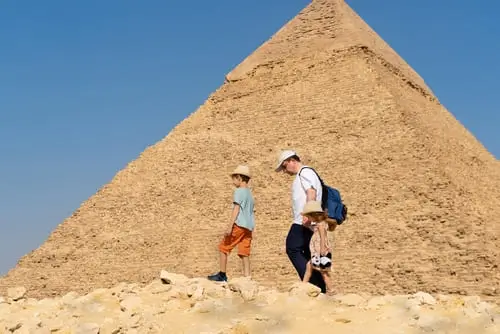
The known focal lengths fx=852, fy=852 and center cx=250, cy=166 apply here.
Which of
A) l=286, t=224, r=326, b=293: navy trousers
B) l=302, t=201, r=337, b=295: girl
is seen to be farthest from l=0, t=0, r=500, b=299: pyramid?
l=302, t=201, r=337, b=295: girl

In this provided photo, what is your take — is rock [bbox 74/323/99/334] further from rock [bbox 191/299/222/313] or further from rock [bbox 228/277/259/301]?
rock [bbox 228/277/259/301]

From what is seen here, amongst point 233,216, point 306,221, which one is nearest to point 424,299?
point 306,221

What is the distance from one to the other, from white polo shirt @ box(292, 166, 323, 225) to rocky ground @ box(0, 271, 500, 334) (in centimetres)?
214

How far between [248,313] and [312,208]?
2455 millimetres

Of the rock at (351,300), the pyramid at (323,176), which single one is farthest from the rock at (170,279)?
the pyramid at (323,176)

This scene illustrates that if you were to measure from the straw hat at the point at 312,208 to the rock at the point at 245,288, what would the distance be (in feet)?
6.46

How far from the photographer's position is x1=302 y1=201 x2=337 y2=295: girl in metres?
8.06

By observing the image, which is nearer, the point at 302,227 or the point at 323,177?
the point at 302,227

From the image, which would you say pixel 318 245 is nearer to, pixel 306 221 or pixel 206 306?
pixel 306 221

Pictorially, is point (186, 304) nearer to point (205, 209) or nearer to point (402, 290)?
point (402, 290)

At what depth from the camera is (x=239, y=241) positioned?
376 inches

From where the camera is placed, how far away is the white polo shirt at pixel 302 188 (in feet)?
27.7

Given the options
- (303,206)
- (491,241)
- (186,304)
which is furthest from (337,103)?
(186,304)

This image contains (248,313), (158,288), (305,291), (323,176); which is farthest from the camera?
(323,176)
